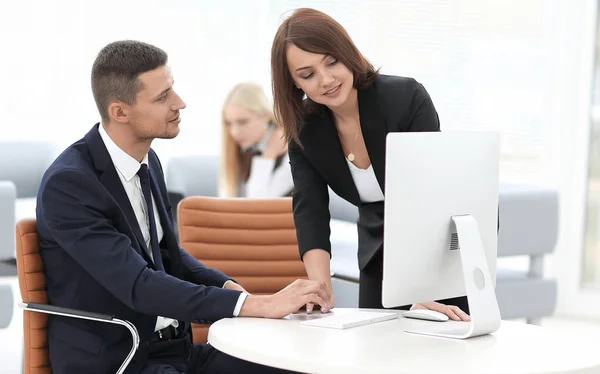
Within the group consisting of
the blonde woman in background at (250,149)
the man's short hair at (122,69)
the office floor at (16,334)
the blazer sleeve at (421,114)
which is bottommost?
the office floor at (16,334)

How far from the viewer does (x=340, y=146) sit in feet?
9.14

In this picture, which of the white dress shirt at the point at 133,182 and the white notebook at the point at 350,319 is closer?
the white notebook at the point at 350,319

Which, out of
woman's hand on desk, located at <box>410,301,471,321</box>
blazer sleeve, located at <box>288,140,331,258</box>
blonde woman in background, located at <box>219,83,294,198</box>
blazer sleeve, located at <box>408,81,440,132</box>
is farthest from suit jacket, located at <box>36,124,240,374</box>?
blonde woman in background, located at <box>219,83,294,198</box>

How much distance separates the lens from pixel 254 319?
2393 millimetres

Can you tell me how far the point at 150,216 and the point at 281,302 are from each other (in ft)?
1.50

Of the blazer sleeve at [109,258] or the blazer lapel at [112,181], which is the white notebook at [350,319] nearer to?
the blazer sleeve at [109,258]

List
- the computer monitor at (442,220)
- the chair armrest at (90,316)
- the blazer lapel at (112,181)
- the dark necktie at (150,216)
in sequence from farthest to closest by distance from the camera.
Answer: the dark necktie at (150,216) < the blazer lapel at (112,181) < the chair armrest at (90,316) < the computer monitor at (442,220)

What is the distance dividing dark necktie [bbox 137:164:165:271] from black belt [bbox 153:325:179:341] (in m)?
0.16

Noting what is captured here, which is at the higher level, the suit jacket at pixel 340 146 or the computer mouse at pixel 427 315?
the suit jacket at pixel 340 146

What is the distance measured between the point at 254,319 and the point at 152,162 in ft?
2.09

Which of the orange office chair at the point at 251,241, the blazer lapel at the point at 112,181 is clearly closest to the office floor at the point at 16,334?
the orange office chair at the point at 251,241

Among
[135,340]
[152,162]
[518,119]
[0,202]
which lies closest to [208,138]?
[518,119]

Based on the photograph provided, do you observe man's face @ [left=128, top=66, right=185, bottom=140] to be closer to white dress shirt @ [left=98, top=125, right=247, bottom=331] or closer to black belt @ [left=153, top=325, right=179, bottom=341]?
white dress shirt @ [left=98, top=125, right=247, bottom=331]

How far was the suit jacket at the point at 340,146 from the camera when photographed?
8.98 ft
